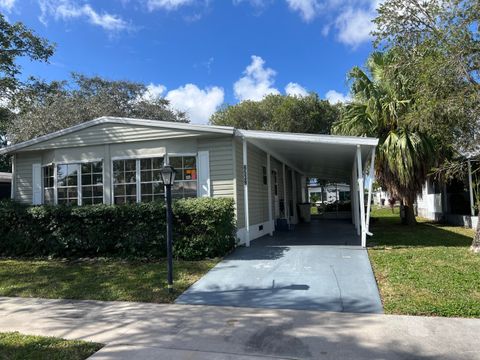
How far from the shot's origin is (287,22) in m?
16.9

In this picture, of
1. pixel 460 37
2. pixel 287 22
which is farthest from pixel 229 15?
pixel 460 37

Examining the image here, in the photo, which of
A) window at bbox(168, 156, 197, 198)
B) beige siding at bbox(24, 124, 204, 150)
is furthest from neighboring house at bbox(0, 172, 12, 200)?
window at bbox(168, 156, 197, 198)

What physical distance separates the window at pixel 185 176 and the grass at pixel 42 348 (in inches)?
238

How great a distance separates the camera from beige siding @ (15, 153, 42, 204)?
483 inches

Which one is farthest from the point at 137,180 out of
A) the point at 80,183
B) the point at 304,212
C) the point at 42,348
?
the point at 304,212

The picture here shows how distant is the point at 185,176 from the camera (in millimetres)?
10492

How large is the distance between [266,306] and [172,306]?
4.64 feet

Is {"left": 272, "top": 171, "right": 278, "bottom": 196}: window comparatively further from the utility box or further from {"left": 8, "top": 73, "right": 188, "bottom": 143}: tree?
{"left": 8, "top": 73, "right": 188, "bottom": 143}: tree

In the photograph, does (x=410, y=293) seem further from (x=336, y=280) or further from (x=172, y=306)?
(x=172, y=306)

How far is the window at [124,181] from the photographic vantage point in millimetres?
10930

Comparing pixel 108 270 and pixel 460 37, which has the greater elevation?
pixel 460 37

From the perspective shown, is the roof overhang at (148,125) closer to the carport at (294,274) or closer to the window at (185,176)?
the carport at (294,274)

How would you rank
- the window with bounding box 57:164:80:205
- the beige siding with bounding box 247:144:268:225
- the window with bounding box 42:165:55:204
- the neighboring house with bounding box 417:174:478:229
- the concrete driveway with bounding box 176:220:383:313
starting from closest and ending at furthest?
1. the concrete driveway with bounding box 176:220:383:313
2. the beige siding with bounding box 247:144:268:225
3. the window with bounding box 57:164:80:205
4. the window with bounding box 42:165:55:204
5. the neighboring house with bounding box 417:174:478:229

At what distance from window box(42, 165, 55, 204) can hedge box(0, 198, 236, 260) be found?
5.72ft
